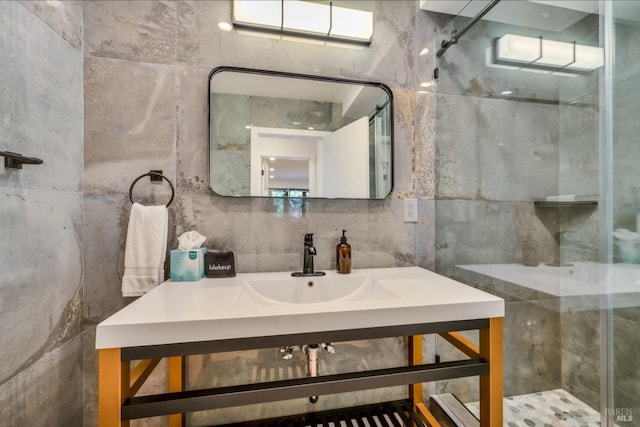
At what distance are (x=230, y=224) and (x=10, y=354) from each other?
2.49 feet

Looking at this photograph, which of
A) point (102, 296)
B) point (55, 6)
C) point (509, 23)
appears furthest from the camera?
point (509, 23)

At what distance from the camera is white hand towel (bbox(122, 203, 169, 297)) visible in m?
Answer: 1.06

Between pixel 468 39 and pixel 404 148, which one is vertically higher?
pixel 468 39

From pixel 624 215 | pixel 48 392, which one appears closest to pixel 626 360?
pixel 624 215

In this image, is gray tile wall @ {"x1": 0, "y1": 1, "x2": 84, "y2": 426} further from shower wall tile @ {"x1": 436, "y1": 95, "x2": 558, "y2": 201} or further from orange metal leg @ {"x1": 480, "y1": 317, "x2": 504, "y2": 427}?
shower wall tile @ {"x1": 436, "y1": 95, "x2": 558, "y2": 201}

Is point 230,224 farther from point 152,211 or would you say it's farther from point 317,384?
point 317,384

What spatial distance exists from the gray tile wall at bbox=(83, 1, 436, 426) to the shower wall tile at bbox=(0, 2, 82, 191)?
2.5 inches

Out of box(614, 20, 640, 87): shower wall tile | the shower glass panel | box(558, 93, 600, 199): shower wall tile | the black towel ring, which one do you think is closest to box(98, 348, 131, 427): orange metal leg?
the black towel ring

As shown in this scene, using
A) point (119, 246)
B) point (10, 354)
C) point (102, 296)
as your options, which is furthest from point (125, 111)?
point (10, 354)

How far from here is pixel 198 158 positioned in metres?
1.19

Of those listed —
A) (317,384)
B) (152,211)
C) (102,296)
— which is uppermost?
(152,211)

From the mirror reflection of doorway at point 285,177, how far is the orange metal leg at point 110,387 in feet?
2.50

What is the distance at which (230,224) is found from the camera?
1.22 metres

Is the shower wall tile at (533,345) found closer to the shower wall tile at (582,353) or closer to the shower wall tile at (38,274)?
the shower wall tile at (582,353)
